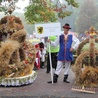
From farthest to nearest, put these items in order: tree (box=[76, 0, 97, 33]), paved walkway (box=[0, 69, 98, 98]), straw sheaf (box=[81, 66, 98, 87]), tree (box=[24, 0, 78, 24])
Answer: tree (box=[76, 0, 97, 33]) → tree (box=[24, 0, 78, 24]) → straw sheaf (box=[81, 66, 98, 87]) → paved walkway (box=[0, 69, 98, 98])

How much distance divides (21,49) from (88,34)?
2.16 meters

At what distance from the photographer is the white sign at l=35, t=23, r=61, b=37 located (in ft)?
27.3

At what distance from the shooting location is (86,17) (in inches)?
2461

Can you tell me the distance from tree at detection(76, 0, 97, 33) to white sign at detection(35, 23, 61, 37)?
5390 cm

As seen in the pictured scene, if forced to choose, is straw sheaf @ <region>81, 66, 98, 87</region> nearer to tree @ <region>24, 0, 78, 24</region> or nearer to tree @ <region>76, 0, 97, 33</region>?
tree @ <region>24, 0, 78, 24</region>

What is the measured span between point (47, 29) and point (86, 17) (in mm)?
55277

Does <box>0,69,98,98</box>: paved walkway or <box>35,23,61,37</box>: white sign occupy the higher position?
<box>35,23,61,37</box>: white sign

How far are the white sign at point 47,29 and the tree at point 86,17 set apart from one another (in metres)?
53.9

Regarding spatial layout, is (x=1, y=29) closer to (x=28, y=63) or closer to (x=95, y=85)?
(x=28, y=63)

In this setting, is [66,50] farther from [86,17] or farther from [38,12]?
[86,17]

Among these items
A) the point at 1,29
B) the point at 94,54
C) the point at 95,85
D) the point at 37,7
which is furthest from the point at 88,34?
the point at 37,7

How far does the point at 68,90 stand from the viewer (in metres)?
7.26

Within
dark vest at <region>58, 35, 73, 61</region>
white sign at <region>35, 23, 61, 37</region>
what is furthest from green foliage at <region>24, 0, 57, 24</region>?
dark vest at <region>58, 35, 73, 61</region>

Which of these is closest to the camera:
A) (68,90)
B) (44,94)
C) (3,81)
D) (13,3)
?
(44,94)
